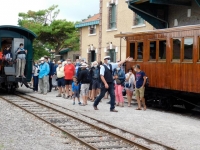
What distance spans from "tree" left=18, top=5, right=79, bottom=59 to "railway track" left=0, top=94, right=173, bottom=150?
2806cm

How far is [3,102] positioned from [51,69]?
5158mm

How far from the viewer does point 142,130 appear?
35.9ft

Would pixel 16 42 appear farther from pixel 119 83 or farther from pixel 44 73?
pixel 119 83

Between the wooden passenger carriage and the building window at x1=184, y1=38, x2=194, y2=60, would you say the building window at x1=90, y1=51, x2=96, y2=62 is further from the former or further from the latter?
the building window at x1=184, y1=38, x2=194, y2=60

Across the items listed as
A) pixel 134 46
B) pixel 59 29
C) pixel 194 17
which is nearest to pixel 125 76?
pixel 134 46

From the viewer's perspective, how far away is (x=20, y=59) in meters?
19.6

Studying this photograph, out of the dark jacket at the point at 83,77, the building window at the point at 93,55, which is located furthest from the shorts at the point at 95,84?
the building window at the point at 93,55

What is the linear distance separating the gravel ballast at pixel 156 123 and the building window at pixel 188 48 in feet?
6.62

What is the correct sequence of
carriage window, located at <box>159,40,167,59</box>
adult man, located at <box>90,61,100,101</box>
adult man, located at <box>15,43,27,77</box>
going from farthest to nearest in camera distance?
adult man, located at <box>15,43,27,77</box>
adult man, located at <box>90,61,100,101</box>
carriage window, located at <box>159,40,167,59</box>

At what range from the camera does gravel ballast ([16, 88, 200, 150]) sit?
32.1 feet

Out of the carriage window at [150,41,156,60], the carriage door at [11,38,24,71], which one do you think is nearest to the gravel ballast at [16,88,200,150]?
the carriage window at [150,41,156,60]

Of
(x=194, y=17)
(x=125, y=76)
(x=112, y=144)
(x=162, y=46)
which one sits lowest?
(x=112, y=144)

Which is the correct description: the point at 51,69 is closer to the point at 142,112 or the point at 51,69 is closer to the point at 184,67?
the point at 142,112

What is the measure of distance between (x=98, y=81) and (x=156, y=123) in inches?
221
